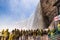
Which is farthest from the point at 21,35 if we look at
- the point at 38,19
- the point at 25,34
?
the point at 38,19

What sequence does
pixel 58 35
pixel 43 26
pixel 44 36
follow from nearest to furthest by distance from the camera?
pixel 58 35 → pixel 44 36 → pixel 43 26

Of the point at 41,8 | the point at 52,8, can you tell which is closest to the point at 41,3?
the point at 41,8

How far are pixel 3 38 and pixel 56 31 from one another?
2328 millimetres

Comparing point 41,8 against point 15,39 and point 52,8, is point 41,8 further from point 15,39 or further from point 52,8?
point 15,39

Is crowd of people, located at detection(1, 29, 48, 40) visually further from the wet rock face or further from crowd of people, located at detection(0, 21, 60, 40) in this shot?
the wet rock face

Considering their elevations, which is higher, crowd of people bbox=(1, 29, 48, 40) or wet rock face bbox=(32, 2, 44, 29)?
wet rock face bbox=(32, 2, 44, 29)

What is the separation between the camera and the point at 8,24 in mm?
13062

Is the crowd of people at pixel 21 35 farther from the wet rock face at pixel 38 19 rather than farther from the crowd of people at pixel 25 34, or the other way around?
the wet rock face at pixel 38 19

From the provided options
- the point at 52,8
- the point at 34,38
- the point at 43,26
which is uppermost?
the point at 52,8

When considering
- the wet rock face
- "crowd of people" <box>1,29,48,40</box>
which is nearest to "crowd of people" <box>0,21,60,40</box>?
"crowd of people" <box>1,29,48,40</box>

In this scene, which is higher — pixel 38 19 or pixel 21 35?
pixel 38 19

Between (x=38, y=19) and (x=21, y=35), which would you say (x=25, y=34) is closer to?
(x=21, y=35)

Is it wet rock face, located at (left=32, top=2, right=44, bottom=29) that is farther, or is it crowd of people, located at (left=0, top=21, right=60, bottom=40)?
wet rock face, located at (left=32, top=2, right=44, bottom=29)

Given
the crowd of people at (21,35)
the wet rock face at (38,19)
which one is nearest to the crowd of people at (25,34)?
the crowd of people at (21,35)
